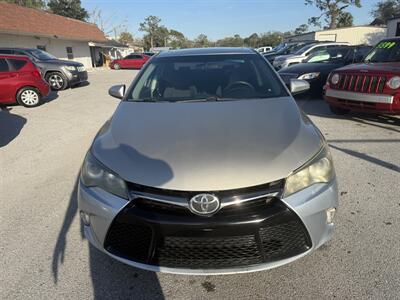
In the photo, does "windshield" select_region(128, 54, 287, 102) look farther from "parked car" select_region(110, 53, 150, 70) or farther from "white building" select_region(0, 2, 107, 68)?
"parked car" select_region(110, 53, 150, 70)

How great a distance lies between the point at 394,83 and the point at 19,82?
9916 mm

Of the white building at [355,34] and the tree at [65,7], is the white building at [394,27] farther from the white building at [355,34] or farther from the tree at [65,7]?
the tree at [65,7]

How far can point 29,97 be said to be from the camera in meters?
10.3

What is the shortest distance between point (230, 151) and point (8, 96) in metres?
9.96

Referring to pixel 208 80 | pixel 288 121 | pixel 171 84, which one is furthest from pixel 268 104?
pixel 171 84

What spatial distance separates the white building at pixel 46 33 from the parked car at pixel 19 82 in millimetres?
12159

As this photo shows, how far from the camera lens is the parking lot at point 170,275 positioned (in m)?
2.31

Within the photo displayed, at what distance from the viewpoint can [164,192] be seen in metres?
2.00

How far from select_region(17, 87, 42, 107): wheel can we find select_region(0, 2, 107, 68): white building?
12.6m

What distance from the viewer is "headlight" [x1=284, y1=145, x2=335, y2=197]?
206 centimetres

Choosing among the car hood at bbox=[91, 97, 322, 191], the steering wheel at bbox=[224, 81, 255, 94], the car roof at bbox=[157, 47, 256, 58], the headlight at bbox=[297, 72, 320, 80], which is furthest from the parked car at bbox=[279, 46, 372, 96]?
the car hood at bbox=[91, 97, 322, 191]

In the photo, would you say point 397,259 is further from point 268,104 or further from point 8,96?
point 8,96

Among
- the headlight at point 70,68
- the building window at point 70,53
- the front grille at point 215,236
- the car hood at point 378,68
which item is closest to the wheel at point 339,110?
the car hood at point 378,68

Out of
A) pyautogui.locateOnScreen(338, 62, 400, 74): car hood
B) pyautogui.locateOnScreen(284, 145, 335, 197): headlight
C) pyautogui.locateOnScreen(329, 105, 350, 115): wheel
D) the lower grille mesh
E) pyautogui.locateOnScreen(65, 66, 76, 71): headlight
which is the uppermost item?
pyautogui.locateOnScreen(338, 62, 400, 74): car hood
